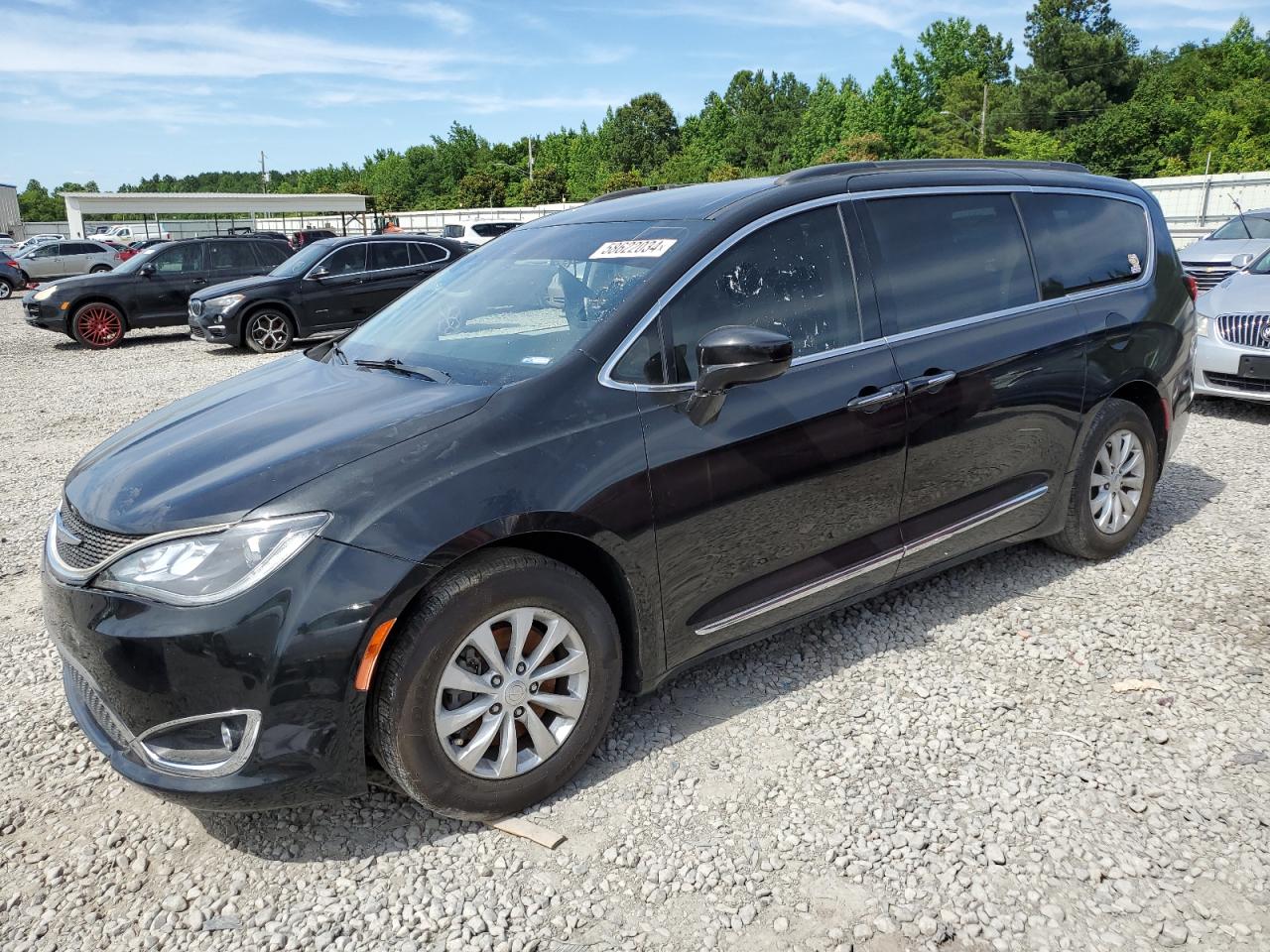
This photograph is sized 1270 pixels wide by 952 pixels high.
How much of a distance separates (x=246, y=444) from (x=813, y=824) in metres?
2.07

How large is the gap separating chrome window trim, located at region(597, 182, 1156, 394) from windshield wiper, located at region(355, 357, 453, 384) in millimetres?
580

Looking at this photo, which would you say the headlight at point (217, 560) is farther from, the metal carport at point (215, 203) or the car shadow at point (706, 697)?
the metal carport at point (215, 203)

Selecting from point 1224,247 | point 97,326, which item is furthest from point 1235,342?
point 97,326

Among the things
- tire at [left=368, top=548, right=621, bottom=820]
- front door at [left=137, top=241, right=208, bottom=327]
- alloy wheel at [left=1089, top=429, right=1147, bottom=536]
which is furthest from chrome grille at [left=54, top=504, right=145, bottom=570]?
front door at [left=137, top=241, right=208, bottom=327]

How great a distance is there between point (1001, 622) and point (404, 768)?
269 cm

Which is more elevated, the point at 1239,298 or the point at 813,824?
the point at 1239,298

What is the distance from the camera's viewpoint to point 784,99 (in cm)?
8550

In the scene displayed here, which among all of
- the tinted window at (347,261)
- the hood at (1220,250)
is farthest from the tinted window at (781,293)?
the tinted window at (347,261)

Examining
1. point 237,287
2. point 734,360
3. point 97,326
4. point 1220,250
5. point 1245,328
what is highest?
point 1220,250

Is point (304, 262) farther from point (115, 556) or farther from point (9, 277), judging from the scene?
point (9, 277)

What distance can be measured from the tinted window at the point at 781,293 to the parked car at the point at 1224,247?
30.6ft

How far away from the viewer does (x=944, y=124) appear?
74438 mm

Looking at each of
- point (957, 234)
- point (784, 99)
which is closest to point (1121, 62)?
point (784, 99)

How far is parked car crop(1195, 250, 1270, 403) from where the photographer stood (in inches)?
301
